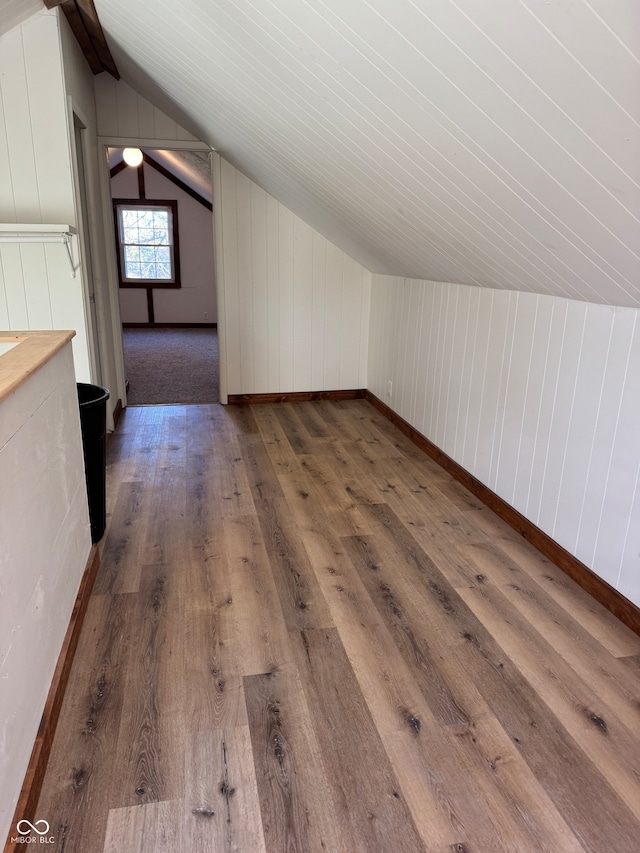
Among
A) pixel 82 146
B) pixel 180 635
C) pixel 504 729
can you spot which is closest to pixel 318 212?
pixel 82 146

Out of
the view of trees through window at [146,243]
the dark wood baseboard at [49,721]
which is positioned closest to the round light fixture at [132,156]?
the view of trees through window at [146,243]

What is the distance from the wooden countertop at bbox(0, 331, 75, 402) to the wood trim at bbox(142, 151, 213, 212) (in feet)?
25.1

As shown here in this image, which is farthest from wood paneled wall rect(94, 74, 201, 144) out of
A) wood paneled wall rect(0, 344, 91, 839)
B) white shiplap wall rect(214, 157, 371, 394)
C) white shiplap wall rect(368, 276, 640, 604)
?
wood paneled wall rect(0, 344, 91, 839)

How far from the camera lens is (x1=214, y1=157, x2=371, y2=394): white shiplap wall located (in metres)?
4.55

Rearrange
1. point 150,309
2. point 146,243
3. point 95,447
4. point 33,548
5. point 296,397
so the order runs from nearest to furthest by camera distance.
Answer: point 33,548, point 95,447, point 296,397, point 146,243, point 150,309

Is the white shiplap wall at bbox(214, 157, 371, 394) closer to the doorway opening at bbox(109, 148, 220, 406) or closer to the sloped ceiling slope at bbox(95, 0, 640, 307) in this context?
the sloped ceiling slope at bbox(95, 0, 640, 307)

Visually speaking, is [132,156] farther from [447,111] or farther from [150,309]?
[447,111]

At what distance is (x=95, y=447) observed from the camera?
8.02ft

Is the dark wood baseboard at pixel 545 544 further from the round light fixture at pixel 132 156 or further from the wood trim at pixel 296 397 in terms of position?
the round light fixture at pixel 132 156

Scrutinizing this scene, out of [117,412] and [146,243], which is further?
[146,243]

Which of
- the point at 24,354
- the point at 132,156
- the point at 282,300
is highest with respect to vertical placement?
the point at 132,156

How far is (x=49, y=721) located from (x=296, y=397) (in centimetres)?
368

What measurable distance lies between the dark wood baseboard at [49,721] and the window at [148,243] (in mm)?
7794

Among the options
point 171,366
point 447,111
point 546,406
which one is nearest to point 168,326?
point 171,366
